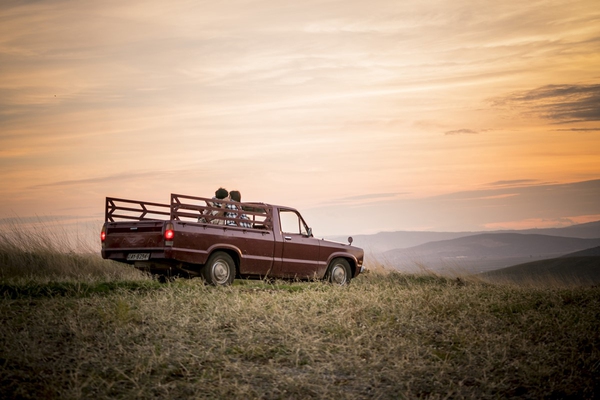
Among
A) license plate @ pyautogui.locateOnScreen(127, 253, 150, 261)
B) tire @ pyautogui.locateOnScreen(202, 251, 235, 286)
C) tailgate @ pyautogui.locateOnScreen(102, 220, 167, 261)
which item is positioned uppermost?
tailgate @ pyautogui.locateOnScreen(102, 220, 167, 261)

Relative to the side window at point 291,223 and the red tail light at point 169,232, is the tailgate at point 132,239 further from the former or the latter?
the side window at point 291,223

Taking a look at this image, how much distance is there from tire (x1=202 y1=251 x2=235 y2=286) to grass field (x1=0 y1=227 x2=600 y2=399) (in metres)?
1.26

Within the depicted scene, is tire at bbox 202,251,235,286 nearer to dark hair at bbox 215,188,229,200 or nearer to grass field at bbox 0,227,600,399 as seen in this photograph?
grass field at bbox 0,227,600,399

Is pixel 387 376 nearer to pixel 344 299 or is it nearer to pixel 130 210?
pixel 344 299

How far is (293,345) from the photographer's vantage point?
7578mm

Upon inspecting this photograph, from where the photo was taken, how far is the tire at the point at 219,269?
13.4 metres

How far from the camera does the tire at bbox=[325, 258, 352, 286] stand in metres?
16.1

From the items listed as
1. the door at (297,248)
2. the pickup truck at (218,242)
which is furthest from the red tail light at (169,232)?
the door at (297,248)

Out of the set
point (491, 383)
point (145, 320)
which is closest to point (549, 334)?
point (491, 383)

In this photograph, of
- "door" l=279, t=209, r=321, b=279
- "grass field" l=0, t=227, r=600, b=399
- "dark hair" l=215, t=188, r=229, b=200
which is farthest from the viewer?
"dark hair" l=215, t=188, r=229, b=200

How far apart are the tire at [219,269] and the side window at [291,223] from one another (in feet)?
5.74

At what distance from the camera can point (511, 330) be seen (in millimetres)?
8867

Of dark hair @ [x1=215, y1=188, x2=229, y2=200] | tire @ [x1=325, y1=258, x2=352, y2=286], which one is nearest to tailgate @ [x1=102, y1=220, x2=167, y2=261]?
dark hair @ [x1=215, y1=188, x2=229, y2=200]

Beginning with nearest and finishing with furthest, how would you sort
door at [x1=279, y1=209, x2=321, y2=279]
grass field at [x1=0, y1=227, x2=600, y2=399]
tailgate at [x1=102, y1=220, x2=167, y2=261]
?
grass field at [x1=0, y1=227, x2=600, y2=399]
tailgate at [x1=102, y1=220, x2=167, y2=261]
door at [x1=279, y1=209, x2=321, y2=279]
